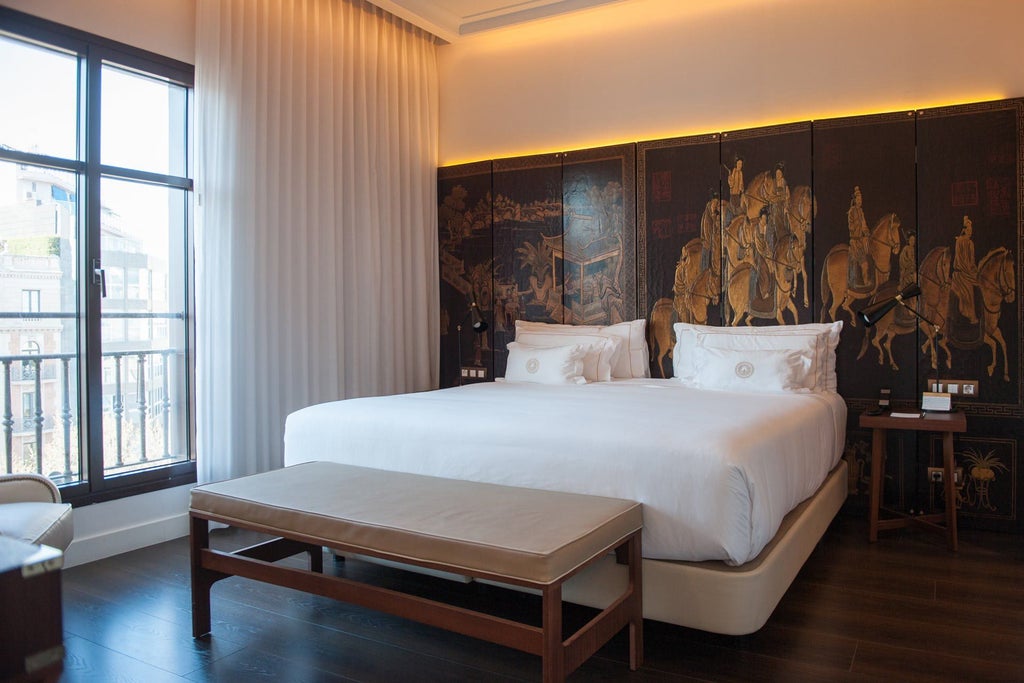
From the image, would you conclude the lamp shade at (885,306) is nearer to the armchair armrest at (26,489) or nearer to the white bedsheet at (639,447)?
the white bedsheet at (639,447)

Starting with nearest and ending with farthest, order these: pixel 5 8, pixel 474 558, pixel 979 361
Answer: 1. pixel 474 558
2. pixel 5 8
3. pixel 979 361

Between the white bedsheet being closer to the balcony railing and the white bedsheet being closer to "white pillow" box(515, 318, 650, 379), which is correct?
"white pillow" box(515, 318, 650, 379)

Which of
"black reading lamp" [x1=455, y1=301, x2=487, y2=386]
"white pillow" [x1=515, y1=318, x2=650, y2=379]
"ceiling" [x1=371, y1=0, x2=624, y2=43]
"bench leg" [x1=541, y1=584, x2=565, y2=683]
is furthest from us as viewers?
"black reading lamp" [x1=455, y1=301, x2=487, y2=386]

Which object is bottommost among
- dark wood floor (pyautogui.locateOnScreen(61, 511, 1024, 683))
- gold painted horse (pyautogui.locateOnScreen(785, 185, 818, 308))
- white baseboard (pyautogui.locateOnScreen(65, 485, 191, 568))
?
dark wood floor (pyautogui.locateOnScreen(61, 511, 1024, 683))

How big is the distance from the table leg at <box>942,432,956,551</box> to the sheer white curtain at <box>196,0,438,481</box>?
3299mm

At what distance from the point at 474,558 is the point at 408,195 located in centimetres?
371

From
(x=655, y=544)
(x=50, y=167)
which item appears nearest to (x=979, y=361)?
(x=655, y=544)

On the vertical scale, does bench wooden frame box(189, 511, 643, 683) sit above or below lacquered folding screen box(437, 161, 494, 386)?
below

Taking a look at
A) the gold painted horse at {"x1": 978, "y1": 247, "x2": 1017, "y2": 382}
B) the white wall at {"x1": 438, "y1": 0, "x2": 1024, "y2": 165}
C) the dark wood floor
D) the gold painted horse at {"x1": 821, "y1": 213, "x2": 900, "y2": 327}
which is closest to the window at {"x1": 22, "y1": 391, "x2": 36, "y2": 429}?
the dark wood floor

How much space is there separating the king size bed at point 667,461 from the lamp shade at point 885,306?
0.47 meters

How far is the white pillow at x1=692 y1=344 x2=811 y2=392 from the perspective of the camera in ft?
12.2

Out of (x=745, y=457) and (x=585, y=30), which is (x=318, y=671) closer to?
(x=745, y=457)

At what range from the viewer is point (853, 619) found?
2549mm

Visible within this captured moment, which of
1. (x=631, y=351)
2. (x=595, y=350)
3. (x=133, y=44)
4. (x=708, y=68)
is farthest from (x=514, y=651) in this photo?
(x=708, y=68)
